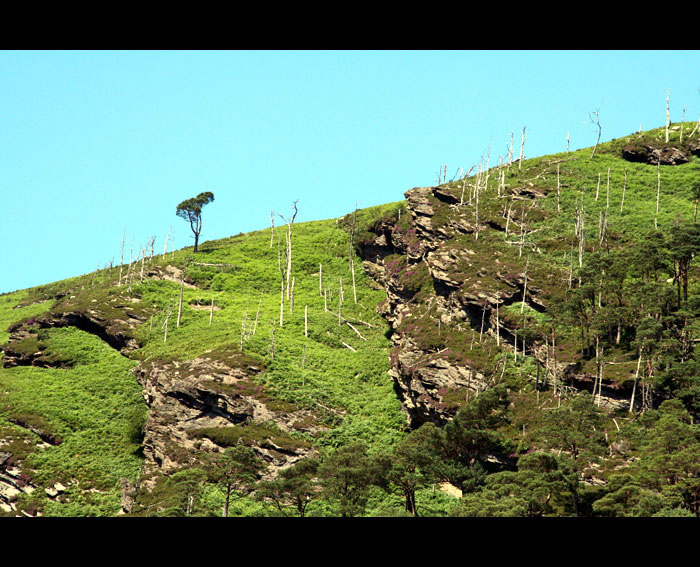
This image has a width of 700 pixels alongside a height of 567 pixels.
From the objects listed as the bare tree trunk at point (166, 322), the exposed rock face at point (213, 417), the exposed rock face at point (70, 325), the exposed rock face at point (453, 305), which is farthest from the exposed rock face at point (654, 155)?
the exposed rock face at point (70, 325)

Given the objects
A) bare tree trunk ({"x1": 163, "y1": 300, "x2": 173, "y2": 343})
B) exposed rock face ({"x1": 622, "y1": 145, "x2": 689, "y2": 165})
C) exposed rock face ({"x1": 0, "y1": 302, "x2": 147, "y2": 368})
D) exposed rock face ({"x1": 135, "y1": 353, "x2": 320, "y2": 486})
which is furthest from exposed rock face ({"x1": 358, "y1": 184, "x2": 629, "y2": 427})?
exposed rock face ({"x1": 0, "y1": 302, "x2": 147, "y2": 368})

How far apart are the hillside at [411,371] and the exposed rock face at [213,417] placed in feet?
0.66

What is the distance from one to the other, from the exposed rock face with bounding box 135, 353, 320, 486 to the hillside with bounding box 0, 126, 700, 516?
0.20m

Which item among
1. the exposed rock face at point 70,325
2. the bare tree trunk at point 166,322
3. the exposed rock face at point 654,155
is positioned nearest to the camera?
the bare tree trunk at point 166,322

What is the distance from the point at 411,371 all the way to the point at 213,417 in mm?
18010

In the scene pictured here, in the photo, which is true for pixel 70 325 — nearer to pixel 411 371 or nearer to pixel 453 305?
pixel 411 371

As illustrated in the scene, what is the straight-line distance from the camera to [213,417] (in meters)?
58.6

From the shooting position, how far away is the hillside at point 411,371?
4084cm

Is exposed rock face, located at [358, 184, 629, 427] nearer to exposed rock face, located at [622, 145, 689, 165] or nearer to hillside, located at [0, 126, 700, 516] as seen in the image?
hillside, located at [0, 126, 700, 516]

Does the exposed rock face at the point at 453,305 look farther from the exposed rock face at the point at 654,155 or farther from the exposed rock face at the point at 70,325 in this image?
the exposed rock face at the point at 70,325

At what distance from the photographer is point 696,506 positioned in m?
32.1
